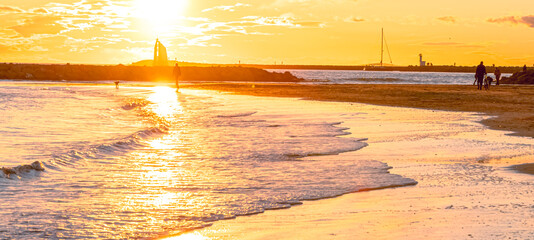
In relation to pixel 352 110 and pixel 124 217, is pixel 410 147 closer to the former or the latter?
pixel 124 217

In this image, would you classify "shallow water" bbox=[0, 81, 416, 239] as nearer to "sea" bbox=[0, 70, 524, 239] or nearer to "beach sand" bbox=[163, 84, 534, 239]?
"sea" bbox=[0, 70, 524, 239]

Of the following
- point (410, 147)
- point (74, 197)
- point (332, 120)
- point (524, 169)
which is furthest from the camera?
point (332, 120)

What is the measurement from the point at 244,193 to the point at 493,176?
4159 millimetres

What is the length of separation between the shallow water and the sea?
0.02m

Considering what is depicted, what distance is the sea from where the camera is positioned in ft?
21.5

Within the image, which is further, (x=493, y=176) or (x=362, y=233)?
(x=493, y=176)

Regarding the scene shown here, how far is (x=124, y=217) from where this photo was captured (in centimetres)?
664

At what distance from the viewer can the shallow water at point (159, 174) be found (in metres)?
6.59

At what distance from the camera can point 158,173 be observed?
31.1 feet

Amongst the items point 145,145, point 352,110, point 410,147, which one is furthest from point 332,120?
point 145,145

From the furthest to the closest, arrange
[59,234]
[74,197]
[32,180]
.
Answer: [32,180], [74,197], [59,234]

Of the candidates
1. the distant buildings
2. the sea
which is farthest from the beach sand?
the distant buildings

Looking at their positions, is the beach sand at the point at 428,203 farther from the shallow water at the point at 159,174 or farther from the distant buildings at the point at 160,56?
the distant buildings at the point at 160,56

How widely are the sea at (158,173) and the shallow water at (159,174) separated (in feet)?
0.05
